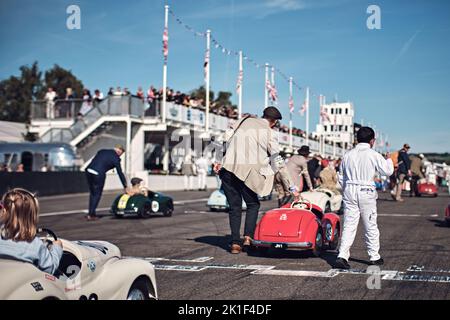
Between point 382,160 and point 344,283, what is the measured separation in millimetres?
1871

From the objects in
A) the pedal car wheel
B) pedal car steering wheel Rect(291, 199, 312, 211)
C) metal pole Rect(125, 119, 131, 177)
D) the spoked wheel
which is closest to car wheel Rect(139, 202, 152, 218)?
the pedal car wheel

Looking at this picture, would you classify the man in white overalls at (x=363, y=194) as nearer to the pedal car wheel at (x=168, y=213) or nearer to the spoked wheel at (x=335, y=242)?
the spoked wheel at (x=335, y=242)

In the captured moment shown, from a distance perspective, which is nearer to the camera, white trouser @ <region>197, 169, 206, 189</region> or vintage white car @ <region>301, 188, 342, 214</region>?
vintage white car @ <region>301, 188, 342, 214</region>

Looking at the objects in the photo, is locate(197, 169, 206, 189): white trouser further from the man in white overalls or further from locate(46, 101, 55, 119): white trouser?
the man in white overalls

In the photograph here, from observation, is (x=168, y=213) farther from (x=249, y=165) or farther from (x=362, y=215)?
(x=362, y=215)

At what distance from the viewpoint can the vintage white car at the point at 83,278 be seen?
11.9 feet

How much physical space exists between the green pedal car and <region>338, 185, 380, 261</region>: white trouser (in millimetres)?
8180

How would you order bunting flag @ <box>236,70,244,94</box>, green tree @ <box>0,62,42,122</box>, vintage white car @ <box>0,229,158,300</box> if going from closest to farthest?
vintage white car @ <box>0,229,158,300</box> → bunting flag @ <box>236,70,244,94</box> → green tree @ <box>0,62,42,122</box>

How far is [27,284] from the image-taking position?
11.9ft

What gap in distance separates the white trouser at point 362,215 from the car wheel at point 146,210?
821cm

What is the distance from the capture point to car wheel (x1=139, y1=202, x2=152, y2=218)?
1510 cm

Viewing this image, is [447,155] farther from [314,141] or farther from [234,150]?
[234,150]

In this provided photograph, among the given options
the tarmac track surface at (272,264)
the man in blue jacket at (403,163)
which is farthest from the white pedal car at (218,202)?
the man in blue jacket at (403,163)

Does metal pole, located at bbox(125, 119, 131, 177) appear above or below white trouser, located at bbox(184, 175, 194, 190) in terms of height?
above
